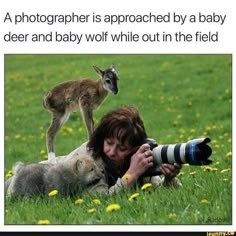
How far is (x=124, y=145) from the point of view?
5793mm

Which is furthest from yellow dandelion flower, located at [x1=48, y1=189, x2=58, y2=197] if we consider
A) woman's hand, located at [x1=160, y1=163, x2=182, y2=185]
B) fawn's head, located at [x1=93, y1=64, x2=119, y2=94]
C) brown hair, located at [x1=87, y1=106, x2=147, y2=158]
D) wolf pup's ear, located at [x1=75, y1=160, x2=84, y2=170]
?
fawn's head, located at [x1=93, y1=64, x2=119, y2=94]

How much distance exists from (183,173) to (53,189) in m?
1.50

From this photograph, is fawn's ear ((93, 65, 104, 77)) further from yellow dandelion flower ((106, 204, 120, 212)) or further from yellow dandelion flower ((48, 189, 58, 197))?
yellow dandelion flower ((106, 204, 120, 212))

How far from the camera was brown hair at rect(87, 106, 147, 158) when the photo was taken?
5.78m

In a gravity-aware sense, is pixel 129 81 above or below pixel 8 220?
above

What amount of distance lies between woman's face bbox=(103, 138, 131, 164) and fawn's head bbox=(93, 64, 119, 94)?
0.43 m

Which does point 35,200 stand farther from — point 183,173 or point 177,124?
point 177,124

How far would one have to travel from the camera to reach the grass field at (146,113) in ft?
17.9

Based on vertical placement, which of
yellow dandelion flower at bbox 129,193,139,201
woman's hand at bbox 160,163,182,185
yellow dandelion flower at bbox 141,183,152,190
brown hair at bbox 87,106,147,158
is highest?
brown hair at bbox 87,106,147,158

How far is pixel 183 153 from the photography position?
18.0 feet

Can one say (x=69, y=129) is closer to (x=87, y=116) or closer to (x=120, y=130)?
(x=87, y=116)

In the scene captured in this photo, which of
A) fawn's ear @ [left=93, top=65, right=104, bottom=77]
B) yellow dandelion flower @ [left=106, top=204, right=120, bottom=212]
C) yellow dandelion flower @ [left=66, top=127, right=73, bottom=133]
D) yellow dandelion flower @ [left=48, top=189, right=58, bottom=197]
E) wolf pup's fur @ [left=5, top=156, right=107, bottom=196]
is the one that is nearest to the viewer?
yellow dandelion flower @ [left=106, top=204, right=120, bottom=212]

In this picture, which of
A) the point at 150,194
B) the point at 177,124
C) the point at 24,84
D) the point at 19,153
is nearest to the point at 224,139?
the point at 177,124

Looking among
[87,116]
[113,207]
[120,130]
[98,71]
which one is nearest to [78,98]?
[87,116]
